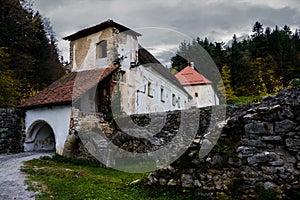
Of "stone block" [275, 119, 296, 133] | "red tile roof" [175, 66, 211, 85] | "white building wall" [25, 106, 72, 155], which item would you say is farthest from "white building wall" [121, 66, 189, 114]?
"stone block" [275, 119, 296, 133]

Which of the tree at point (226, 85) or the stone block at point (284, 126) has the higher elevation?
the tree at point (226, 85)

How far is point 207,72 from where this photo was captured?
135ft

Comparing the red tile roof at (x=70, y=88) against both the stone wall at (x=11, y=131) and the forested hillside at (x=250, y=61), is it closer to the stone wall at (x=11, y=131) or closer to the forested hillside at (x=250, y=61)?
the stone wall at (x=11, y=131)

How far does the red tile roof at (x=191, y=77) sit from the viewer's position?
120 ft

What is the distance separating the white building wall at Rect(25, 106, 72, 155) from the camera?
14.0 meters

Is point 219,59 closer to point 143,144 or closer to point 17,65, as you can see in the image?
point 17,65

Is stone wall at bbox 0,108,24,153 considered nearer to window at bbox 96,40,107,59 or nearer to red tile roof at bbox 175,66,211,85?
window at bbox 96,40,107,59

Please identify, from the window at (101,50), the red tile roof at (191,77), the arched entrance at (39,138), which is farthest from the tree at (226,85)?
the arched entrance at (39,138)

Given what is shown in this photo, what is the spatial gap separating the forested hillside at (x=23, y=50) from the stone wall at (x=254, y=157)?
1787 centimetres

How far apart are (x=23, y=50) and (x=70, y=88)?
50.2ft

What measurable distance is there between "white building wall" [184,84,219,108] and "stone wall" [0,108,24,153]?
23.3m

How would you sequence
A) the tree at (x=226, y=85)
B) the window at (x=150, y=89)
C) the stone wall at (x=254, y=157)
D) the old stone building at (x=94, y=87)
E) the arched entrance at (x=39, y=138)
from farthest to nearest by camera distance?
the tree at (x=226, y=85)
the window at (x=150, y=89)
the arched entrance at (x=39, y=138)
the old stone building at (x=94, y=87)
the stone wall at (x=254, y=157)

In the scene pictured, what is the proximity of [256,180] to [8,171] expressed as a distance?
313 inches

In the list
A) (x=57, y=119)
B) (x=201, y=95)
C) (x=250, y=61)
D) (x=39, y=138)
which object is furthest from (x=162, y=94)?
(x=250, y=61)
